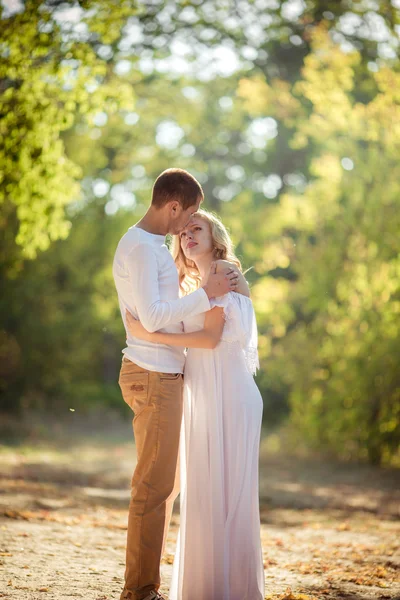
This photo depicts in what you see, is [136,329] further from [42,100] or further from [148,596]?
[42,100]

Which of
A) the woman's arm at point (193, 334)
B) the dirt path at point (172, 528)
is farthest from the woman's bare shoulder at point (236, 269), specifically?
the dirt path at point (172, 528)

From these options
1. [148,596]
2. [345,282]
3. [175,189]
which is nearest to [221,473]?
[148,596]

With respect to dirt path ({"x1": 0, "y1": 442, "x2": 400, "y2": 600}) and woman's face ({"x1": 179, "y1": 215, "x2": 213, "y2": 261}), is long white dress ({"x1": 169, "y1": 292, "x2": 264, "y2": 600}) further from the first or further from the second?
dirt path ({"x1": 0, "y1": 442, "x2": 400, "y2": 600})

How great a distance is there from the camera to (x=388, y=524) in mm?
8219

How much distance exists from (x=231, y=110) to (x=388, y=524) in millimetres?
20013

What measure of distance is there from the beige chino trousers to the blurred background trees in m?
5.22

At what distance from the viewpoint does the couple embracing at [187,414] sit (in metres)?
4.08

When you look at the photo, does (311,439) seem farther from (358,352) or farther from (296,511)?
(296,511)

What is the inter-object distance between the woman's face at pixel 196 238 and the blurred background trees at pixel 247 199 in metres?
4.51

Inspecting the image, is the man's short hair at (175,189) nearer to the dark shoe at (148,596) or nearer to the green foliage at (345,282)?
the dark shoe at (148,596)

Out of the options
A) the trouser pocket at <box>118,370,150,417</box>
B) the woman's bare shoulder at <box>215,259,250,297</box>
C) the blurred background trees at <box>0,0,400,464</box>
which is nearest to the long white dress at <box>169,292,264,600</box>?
the woman's bare shoulder at <box>215,259,250,297</box>

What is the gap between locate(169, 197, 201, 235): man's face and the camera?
13.8 ft

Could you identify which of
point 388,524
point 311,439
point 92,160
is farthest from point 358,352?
point 92,160

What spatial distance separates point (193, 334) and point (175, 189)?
763mm
